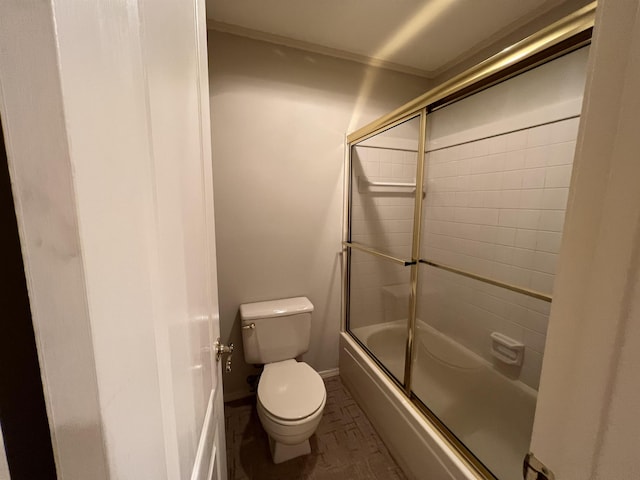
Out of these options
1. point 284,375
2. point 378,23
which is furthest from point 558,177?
point 284,375

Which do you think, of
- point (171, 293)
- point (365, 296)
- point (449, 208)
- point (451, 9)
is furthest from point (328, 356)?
point (451, 9)

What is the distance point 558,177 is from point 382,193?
1030 millimetres

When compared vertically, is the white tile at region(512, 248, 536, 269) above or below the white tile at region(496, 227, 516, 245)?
below

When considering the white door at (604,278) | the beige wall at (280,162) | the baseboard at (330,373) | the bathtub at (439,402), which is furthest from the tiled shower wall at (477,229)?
the white door at (604,278)

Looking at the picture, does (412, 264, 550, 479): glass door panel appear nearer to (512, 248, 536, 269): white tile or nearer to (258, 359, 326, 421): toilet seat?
(512, 248, 536, 269): white tile

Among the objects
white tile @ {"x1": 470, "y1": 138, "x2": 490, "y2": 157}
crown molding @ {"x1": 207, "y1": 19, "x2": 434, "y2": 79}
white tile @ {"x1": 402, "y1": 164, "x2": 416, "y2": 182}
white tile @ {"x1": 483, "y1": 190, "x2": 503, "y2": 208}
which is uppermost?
crown molding @ {"x1": 207, "y1": 19, "x2": 434, "y2": 79}

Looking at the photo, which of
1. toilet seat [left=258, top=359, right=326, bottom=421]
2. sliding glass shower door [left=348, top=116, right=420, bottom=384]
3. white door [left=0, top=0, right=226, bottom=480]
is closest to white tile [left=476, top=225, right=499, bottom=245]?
sliding glass shower door [left=348, top=116, right=420, bottom=384]

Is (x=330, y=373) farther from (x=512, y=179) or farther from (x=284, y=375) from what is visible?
(x=512, y=179)

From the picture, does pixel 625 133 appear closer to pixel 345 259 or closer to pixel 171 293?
pixel 171 293

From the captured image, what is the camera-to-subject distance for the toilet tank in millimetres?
1637

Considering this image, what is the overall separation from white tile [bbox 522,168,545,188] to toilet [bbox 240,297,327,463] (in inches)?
61.8

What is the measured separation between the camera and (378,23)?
150 cm

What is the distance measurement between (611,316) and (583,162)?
21 cm

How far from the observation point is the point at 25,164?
162 millimetres
